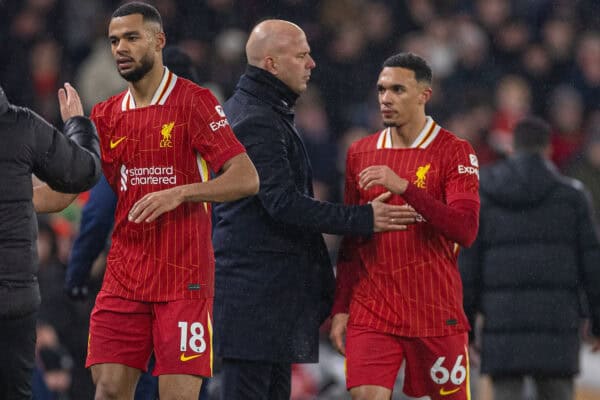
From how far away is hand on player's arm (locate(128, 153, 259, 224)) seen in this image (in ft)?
18.2

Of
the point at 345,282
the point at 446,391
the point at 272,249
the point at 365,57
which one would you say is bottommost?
the point at 446,391

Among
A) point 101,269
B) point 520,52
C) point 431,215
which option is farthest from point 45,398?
point 520,52

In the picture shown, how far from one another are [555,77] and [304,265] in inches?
306

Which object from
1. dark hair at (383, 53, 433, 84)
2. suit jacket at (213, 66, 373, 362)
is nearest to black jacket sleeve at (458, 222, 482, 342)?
dark hair at (383, 53, 433, 84)

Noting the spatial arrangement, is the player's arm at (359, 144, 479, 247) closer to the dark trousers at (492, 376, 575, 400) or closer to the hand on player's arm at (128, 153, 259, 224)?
the hand on player's arm at (128, 153, 259, 224)

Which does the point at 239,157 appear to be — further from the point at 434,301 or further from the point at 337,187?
the point at 337,187

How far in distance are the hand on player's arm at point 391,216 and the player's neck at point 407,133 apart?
37 centimetres

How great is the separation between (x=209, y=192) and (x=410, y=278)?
125 cm

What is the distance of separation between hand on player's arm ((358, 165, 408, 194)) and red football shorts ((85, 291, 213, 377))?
36.8 inches

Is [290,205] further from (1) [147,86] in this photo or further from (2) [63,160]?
(2) [63,160]

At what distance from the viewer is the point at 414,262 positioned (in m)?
6.41

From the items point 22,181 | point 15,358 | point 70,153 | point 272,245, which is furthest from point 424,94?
point 15,358

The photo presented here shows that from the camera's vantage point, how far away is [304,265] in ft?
20.9

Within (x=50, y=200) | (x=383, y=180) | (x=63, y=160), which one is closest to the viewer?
(x=63, y=160)
